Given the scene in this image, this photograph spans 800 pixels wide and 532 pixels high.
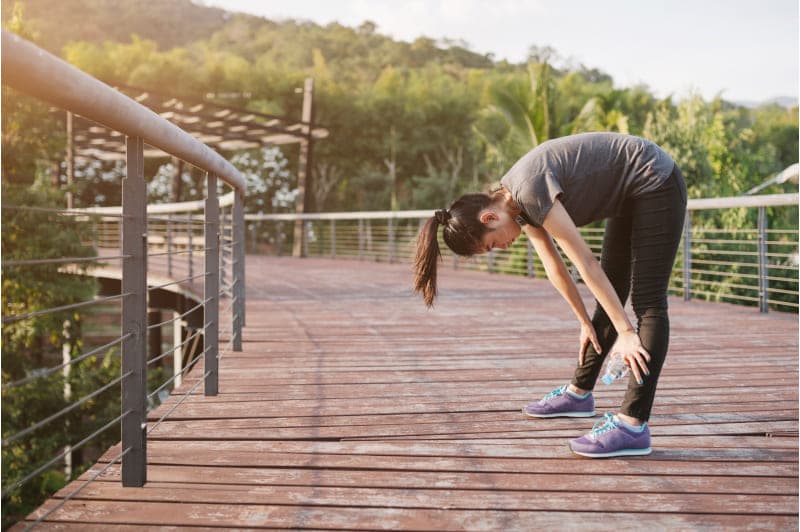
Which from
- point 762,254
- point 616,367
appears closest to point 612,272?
point 616,367

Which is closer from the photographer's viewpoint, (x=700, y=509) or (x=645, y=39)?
(x=700, y=509)

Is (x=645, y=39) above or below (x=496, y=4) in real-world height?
below

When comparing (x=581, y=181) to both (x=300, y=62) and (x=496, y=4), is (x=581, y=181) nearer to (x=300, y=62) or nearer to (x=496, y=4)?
(x=300, y=62)

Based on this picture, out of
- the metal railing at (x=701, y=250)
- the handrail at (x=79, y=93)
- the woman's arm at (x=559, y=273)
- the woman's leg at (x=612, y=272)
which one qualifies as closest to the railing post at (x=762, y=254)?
the metal railing at (x=701, y=250)

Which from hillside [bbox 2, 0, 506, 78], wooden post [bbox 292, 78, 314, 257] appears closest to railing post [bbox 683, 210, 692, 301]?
wooden post [bbox 292, 78, 314, 257]

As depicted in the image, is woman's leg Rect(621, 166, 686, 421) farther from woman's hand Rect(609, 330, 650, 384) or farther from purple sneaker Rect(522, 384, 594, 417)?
purple sneaker Rect(522, 384, 594, 417)

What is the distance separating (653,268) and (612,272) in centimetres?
29

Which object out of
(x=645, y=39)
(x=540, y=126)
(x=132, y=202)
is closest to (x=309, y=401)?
(x=132, y=202)

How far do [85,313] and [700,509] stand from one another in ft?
27.9

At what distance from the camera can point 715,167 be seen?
51.0ft

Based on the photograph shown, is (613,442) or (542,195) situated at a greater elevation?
(542,195)

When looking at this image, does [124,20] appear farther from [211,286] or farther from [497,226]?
[497,226]

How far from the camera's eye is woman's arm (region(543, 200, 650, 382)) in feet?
6.42

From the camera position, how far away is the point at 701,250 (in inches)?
266
